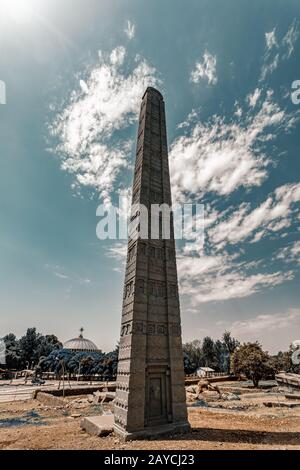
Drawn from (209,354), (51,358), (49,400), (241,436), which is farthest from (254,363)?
(209,354)

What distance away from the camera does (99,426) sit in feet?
43.3

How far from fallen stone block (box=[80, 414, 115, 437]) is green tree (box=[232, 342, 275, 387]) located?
2953cm

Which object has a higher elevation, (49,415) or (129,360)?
(129,360)

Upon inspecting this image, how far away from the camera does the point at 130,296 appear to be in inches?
605

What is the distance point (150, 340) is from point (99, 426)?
4.70 meters

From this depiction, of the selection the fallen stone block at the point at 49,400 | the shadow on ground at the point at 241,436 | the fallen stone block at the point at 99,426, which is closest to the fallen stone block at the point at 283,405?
the shadow on ground at the point at 241,436

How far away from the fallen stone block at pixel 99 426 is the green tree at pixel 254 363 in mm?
29535

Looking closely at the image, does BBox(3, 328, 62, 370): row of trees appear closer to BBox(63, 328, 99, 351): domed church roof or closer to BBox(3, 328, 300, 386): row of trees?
BBox(3, 328, 300, 386): row of trees

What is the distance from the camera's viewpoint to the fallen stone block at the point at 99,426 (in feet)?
42.3

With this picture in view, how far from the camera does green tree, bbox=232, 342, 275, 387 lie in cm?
3816

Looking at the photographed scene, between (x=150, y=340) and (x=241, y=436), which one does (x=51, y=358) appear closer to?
(x=150, y=340)

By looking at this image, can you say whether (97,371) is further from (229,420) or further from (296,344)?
(296,344)
